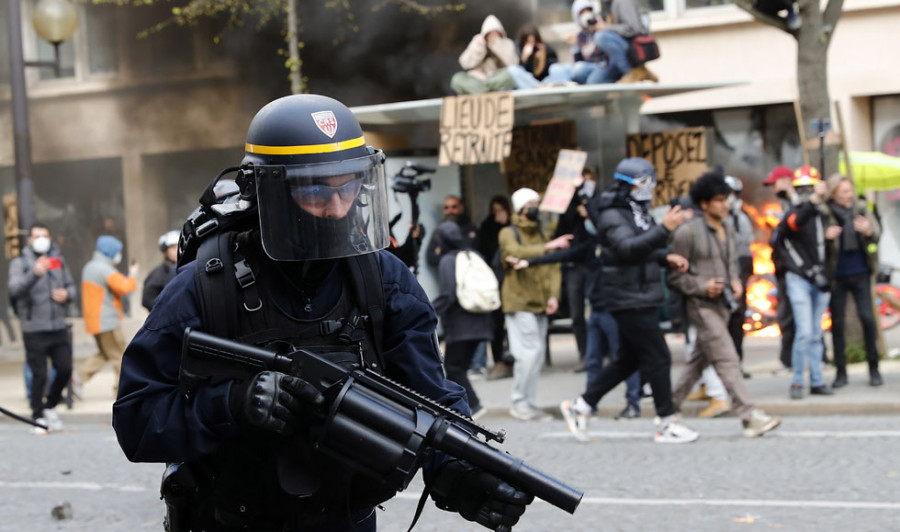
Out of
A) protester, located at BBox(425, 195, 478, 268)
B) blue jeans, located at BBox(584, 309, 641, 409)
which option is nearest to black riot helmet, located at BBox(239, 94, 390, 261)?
blue jeans, located at BBox(584, 309, 641, 409)

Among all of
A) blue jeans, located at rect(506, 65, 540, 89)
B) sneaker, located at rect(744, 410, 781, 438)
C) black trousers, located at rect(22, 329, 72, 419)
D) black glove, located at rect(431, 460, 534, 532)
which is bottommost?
sneaker, located at rect(744, 410, 781, 438)

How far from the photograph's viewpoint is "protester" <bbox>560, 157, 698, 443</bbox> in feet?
26.8

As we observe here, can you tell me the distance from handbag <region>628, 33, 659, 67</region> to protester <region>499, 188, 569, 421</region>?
108 inches

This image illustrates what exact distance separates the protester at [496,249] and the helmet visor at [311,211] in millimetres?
9590

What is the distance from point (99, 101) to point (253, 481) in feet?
57.7

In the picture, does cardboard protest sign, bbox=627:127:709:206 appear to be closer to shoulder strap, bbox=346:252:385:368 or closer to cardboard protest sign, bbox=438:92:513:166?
cardboard protest sign, bbox=438:92:513:166

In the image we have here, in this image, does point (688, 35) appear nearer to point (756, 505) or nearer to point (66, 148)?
point (66, 148)

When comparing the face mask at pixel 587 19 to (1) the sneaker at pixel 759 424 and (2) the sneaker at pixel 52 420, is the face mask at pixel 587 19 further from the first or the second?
(2) the sneaker at pixel 52 420

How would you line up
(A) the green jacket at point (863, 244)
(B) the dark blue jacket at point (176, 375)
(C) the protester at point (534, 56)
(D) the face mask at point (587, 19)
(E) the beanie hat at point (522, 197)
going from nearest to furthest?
1. (B) the dark blue jacket at point (176, 375)
2. (A) the green jacket at point (863, 244)
3. (E) the beanie hat at point (522, 197)
4. (D) the face mask at point (587, 19)
5. (C) the protester at point (534, 56)

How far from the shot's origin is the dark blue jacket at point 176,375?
2.69m

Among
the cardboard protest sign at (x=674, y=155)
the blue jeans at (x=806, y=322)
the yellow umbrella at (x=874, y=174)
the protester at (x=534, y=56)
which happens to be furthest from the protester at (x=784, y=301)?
the protester at (x=534, y=56)

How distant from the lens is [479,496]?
2812mm

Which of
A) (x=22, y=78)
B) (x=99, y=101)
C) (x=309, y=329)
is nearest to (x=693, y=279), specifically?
(x=309, y=329)

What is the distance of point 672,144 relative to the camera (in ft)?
41.6
